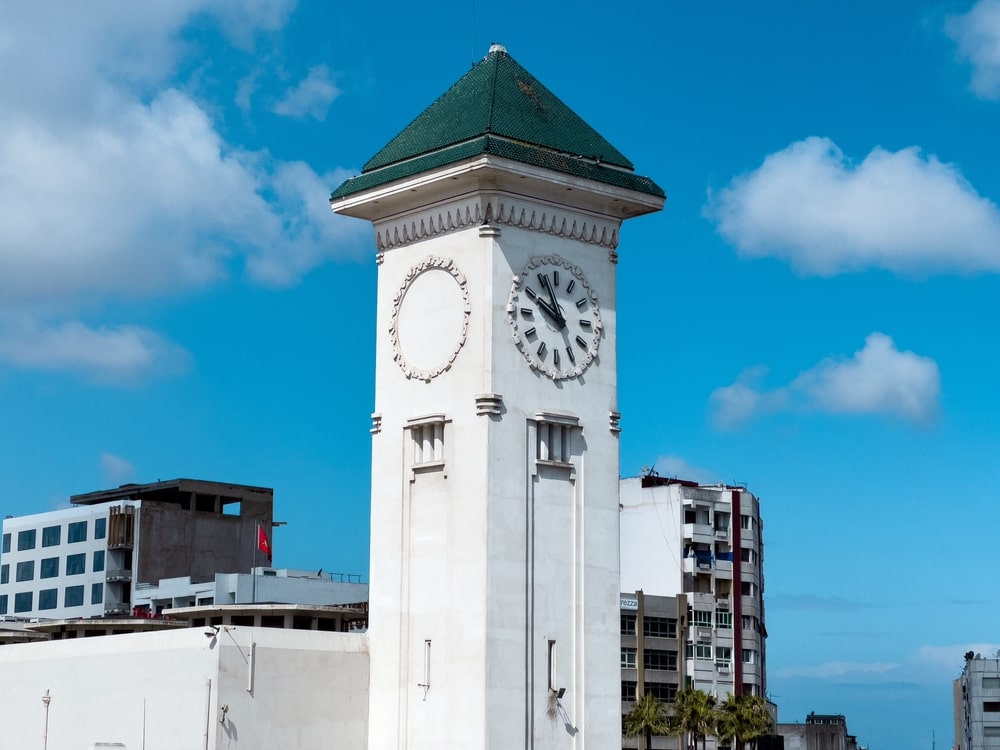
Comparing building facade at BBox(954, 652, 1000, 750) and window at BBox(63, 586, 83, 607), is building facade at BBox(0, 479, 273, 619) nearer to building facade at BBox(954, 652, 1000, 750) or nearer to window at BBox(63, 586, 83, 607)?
window at BBox(63, 586, 83, 607)

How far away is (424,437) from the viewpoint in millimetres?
42625

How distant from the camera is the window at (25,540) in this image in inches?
4875

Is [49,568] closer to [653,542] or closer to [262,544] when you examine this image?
[653,542]

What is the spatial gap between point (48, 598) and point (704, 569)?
162 ft

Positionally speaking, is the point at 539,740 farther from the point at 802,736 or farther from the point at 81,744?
the point at 802,736

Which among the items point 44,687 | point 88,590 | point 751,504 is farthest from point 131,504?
point 44,687

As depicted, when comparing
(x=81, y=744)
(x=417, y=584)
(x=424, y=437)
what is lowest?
(x=81, y=744)

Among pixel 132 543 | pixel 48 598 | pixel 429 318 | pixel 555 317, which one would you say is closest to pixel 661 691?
pixel 132 543

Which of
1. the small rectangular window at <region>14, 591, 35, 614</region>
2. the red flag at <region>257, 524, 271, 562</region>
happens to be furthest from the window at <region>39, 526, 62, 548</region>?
the red flag at <region>257, 524, 271, 562</region>

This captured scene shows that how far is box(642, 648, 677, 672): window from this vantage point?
111 m

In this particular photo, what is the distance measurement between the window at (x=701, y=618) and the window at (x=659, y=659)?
309cm

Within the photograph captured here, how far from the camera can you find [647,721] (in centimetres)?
10475

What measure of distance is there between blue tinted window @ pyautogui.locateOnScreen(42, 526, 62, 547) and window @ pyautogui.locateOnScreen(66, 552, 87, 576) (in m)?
2.46

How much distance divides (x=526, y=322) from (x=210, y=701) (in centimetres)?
1253
